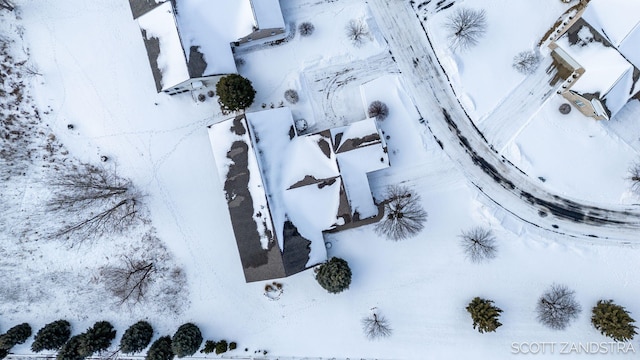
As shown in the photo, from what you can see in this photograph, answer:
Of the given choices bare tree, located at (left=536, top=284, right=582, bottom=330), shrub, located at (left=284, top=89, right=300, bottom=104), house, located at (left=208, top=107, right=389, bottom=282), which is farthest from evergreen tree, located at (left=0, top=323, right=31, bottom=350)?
bare tree, located at (left=536, top=284, right=582, bottom=330)

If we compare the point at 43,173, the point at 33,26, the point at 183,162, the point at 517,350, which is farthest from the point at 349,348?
the point at 33,26

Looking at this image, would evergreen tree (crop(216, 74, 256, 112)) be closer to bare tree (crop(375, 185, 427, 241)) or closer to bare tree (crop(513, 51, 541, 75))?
bare tree (crop(375, 185, 427, 241))

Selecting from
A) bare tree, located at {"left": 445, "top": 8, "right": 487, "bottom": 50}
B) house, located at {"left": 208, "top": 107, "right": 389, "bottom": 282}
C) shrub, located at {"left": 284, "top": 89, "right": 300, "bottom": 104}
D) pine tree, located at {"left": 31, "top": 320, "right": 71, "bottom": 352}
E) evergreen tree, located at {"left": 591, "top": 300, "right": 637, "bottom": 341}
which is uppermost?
bare tree, located at {"left": 445, "top": 8, "right": 487, "bottom": 50}

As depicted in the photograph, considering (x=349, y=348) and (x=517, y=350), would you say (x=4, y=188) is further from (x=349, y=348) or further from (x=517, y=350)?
(x=517, y=350)

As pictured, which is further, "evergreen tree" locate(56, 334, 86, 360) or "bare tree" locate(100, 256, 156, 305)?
"bare tree" locate(100, 256, 156, 305)

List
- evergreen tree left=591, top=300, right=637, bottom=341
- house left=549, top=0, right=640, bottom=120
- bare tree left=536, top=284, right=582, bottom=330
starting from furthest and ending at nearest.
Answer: bare tree left=536, top=284, right=582, bottom=330
evergreen tree left=591, top=300, right=637, bottom=341
house left=549, top=0, right=640, bottom=120

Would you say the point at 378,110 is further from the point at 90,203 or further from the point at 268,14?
the point at 90,203
